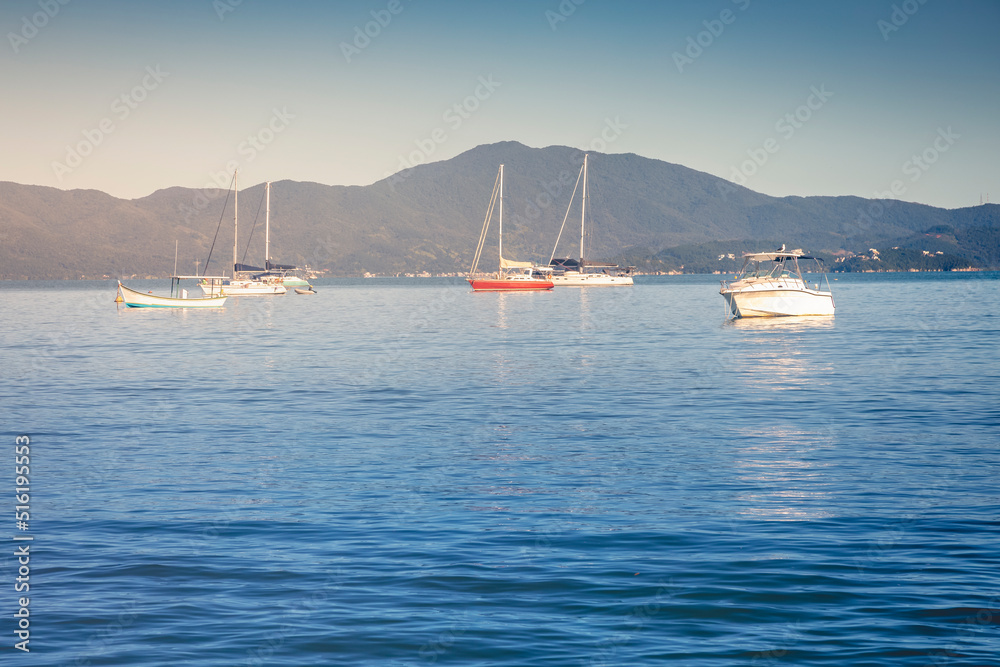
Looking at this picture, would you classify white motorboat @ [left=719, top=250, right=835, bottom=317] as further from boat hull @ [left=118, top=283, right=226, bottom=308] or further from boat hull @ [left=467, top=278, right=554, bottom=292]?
boat hull @ [left=467, top=278, right=554, bottom=292]

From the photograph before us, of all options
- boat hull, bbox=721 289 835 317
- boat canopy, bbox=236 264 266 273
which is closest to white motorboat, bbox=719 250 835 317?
boat hull, bbox=721 289 835 317

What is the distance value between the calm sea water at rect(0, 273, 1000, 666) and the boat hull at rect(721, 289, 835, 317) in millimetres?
29965

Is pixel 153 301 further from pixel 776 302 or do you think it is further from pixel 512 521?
pixel 512 521

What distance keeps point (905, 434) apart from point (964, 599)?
10771 millimetres

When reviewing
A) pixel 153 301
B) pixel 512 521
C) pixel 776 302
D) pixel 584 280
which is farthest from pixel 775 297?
pixel 584 280

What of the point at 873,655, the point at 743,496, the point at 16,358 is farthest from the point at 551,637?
the point at 16,358

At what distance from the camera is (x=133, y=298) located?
280ft

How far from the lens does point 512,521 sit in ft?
39.8

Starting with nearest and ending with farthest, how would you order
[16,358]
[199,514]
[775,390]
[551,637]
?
1. [551,637]
2. [199,514]
3. [775,390]
4. [16,358]

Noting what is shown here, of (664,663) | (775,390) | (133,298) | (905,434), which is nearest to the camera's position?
(664,663)

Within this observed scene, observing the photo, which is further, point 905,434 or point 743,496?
point 905,434

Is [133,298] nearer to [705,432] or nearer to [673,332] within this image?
[673,332]

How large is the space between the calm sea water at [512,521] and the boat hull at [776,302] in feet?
98.3

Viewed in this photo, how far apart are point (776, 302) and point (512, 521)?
51.7m
